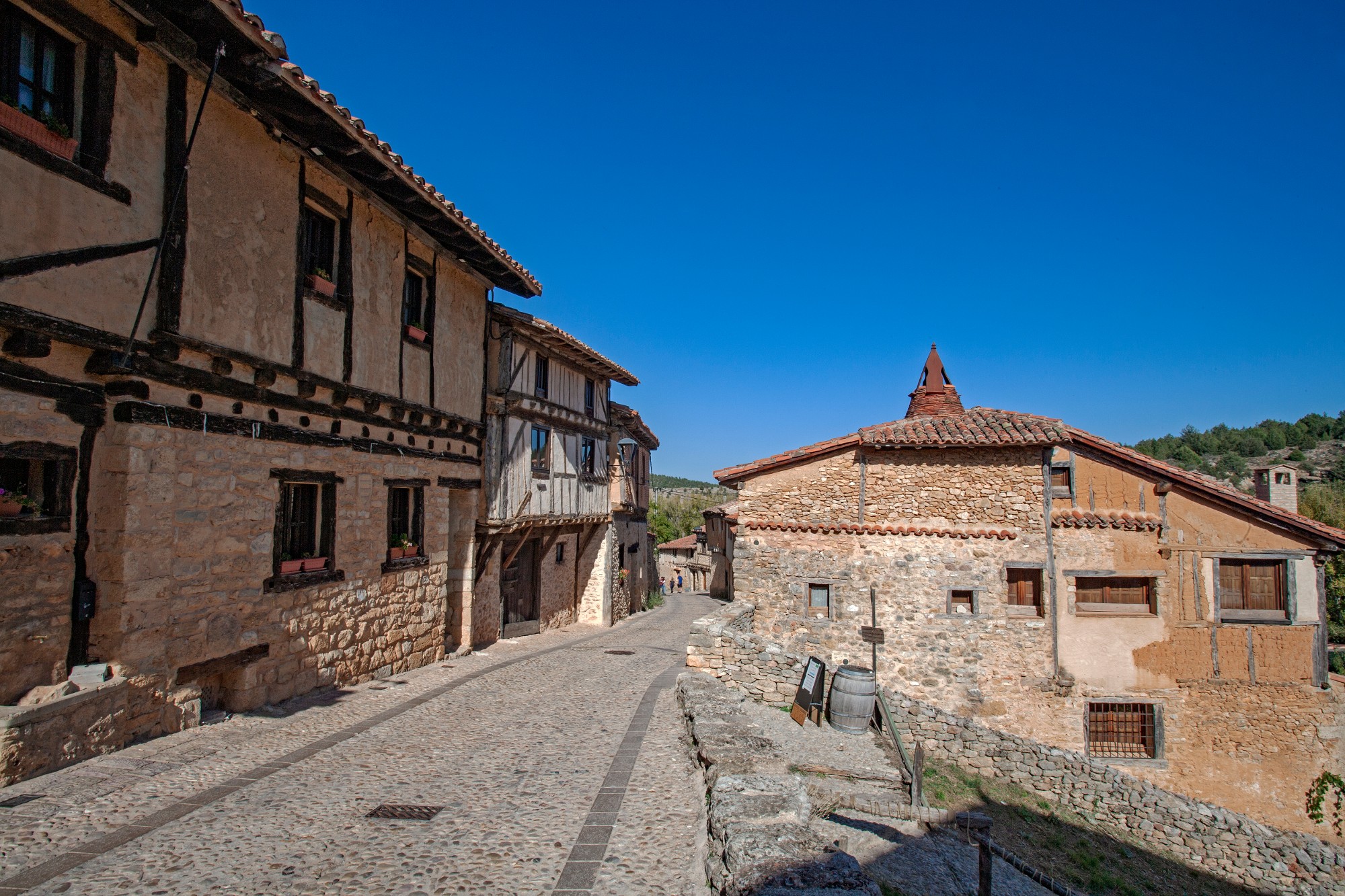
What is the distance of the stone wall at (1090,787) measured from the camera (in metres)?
12.1

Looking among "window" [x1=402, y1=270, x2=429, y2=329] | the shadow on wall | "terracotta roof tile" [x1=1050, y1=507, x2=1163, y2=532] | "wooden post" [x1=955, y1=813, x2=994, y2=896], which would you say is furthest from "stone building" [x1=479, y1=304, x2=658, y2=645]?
"terracotta roof tile" [x1=1050, y1=507, x2=1163, y2=532]

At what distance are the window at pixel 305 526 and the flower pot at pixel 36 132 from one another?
412 cm

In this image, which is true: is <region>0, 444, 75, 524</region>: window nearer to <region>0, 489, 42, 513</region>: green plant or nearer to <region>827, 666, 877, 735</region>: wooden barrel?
<region>0, 489, 42, 513</region>: green plant

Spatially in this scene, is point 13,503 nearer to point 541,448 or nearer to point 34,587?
point 34,587

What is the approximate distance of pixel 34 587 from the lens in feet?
19.4

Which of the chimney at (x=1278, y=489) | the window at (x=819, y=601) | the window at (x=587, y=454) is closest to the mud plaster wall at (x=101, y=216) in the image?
the window at (x=819, y=601)

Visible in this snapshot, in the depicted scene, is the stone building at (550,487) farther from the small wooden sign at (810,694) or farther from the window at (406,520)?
the small wooden sign at (810,694)

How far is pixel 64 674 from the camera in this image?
6195 millimetres

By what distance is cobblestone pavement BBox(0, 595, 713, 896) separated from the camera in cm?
459

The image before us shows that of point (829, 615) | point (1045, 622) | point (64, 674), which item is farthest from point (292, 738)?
point (1045, 622)

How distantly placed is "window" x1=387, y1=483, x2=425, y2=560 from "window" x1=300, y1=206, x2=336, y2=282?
351 centimetres

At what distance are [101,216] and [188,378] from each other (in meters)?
1.70

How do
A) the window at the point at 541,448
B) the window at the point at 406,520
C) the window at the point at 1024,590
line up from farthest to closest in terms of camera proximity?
the window at the point at 541,448
the window at the point at 1024,590
the window at the point at 406,520

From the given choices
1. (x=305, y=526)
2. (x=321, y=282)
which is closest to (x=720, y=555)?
(x=305, y=526)
